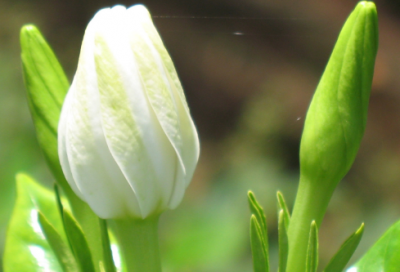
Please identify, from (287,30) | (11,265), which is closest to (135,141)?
(11,265)

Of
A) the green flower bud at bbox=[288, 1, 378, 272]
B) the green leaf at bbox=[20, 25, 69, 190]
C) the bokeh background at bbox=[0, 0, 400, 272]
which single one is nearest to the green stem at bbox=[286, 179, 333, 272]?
the green flower bud at bbox=[288, 1, 378, 272]

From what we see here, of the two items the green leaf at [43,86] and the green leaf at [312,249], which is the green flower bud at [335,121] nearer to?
the green leaf at [312,249]

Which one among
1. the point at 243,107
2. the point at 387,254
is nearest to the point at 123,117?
the point at 387,254

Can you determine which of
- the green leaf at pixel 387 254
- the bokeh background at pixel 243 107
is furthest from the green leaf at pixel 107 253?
the bokeh background at pixel 243 107

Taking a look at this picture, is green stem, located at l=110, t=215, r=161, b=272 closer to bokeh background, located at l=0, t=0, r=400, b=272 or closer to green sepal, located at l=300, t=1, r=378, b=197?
green sepal, located at l=300, t=1, r=378, b=197

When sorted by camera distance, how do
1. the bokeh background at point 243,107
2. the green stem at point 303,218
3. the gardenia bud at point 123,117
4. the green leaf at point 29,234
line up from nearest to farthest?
the gardenia bud at point 123,117 → the green stem at point 303,218 → the green leaf at point 29,234 → the bokeh background at point 243,107

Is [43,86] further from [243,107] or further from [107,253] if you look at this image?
[243,107]

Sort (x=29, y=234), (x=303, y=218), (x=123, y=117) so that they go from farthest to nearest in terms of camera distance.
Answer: (x=29, y=234) < (x=303, y=218) < (x=123, y=117)

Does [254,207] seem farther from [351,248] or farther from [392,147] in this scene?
[392,147]
